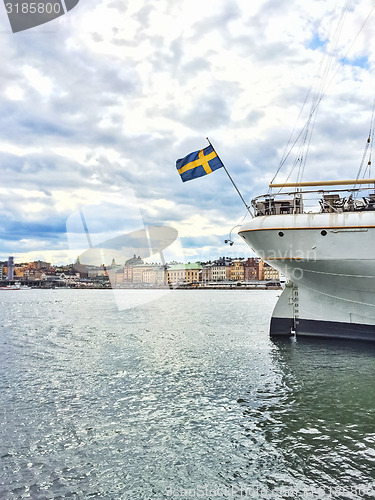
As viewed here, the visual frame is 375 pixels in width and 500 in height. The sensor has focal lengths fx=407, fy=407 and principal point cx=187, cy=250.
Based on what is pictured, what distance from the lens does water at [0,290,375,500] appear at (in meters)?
8.07

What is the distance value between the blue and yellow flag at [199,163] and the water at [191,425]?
9315 mm

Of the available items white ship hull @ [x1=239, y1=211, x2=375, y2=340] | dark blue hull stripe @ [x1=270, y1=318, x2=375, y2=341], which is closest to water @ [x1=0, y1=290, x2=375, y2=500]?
dark blue hull stripe @ [x1=270, y1=318, x2=375, y2=341]

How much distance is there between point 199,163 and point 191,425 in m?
12.9

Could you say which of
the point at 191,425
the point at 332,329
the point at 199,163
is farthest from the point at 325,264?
the point at 191,425

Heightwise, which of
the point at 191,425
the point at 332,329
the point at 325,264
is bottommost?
the point at 191,425

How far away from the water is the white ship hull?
1.50 metres

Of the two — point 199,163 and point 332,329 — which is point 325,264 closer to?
point 332,329

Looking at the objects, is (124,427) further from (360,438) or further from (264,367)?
(264,367)

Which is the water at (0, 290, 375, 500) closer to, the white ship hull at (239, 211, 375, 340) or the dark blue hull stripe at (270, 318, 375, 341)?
the dark blue hull stripe at (270, 318, 375, 341)

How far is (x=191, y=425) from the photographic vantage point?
1115 cm

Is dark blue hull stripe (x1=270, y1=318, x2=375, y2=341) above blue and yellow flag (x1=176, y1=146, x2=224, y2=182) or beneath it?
beneath

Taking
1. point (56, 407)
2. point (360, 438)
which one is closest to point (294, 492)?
point (360, 438)

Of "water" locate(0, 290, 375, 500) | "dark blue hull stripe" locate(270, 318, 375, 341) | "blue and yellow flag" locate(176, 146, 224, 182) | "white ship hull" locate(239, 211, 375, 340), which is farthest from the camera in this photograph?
"dark blue hull stripe" locate(270, 318, 375, 341)

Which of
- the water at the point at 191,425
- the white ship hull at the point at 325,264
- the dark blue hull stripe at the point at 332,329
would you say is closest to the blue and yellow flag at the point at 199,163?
the white ship hull at the point at 325,264
